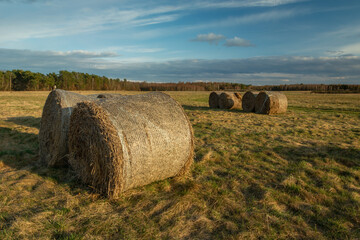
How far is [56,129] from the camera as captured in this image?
5852 mm

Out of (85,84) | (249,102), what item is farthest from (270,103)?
(85,84)

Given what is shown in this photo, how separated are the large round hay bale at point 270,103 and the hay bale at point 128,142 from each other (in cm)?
1205

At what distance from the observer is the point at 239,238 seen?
3.20 meters

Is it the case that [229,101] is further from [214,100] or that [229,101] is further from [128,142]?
[128,142]

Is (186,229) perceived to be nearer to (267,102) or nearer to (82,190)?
(82,190)

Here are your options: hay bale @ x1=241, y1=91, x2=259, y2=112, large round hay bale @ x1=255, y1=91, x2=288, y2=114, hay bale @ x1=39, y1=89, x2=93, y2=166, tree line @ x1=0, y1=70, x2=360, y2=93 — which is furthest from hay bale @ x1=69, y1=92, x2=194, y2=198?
tree line @ x1=0, y1=70, x2=360, y2=93

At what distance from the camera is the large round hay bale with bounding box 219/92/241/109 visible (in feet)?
62.1

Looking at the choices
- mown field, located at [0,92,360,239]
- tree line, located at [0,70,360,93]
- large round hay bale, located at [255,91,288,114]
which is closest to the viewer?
mown field, located at [0,92,360,239]

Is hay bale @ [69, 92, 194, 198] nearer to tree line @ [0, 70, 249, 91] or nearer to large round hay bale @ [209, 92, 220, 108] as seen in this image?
large round hay bale @ [209, 92, 220, 108]

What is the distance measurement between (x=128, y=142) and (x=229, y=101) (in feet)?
50.8

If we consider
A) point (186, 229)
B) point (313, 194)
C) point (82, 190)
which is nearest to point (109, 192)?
point (82, 190)

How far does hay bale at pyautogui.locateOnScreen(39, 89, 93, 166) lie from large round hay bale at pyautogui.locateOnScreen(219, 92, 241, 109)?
14.0m

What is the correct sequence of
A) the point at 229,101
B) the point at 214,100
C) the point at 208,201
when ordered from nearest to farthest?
1. the point at 208,201
2. the point at 229,101
3. the point at 214,100

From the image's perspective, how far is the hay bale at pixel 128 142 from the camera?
4289 millimetres
